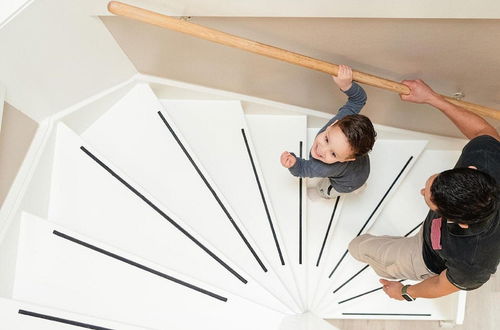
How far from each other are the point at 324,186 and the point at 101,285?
3.71 ft

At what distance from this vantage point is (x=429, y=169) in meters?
3.00

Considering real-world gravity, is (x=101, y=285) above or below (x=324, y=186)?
below

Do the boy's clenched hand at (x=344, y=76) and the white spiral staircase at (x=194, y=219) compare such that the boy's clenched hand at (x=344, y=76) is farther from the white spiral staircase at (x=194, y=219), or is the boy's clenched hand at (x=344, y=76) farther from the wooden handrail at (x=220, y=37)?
the white spiral staircase at (x=194, y=219)

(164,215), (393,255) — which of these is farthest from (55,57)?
(393,255)

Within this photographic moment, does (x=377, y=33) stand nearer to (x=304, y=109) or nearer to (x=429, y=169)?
(x=304, y=109)

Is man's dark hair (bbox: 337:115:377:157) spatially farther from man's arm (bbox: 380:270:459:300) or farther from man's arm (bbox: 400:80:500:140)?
man's arm (bbox: 380:270:459:300)

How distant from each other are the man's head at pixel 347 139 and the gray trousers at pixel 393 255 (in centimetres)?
58

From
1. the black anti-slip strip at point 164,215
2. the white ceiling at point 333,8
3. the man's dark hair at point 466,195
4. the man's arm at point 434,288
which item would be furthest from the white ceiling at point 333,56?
the man's arm at point 434,288

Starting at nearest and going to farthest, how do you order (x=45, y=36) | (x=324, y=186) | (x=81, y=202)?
1. (x=45, y=36)
2. (x=81, y=202)
3. (x=324, y=186)

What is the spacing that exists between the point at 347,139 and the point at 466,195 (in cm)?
52

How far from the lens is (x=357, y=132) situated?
188 centimetres

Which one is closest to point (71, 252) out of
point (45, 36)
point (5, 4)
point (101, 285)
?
point (101, 285)

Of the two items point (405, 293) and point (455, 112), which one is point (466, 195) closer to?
point (455, 112)

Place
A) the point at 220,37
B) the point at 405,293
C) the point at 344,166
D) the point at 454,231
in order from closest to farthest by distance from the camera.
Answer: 1. the point at 454,231
2. the point at 220,37
3. the point at 344,166
4. the point at 405,293
